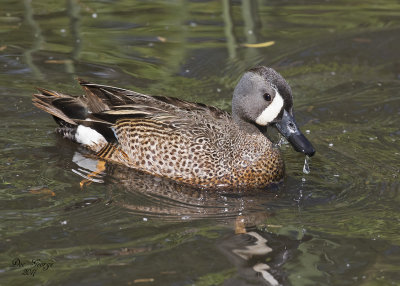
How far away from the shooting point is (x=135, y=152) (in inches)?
326

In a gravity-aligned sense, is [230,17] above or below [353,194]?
above

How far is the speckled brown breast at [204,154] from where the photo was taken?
7.95 metres

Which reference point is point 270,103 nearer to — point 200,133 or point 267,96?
point 267,96

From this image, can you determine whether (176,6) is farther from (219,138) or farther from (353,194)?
(353,194)

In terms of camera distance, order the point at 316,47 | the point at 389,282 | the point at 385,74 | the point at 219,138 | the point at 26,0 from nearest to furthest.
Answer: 1. the point at 389,282
2. the point at 219,138
3. the point at 385,74
4. the point at 316,47
5. the point at 26,0

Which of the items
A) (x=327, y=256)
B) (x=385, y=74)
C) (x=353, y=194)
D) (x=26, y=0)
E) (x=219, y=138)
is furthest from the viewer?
(x=26, y=0)

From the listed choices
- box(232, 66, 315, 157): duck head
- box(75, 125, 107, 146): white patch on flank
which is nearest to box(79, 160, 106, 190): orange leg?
box(75, 125, 107, 146): white patch on flank

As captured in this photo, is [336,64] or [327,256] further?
[336,64]

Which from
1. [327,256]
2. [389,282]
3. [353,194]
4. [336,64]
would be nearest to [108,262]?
[327,256]

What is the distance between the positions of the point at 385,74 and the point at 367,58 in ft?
1.73
